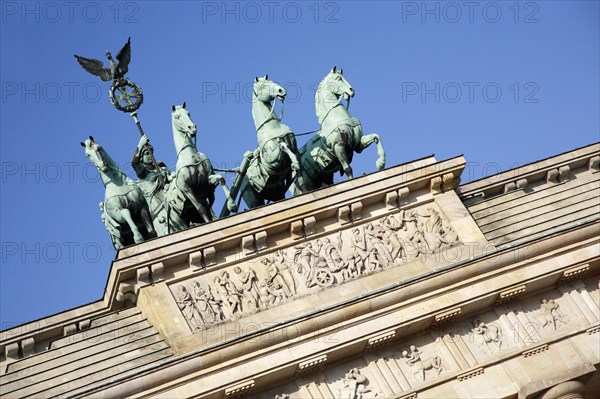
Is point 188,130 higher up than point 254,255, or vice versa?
point 188,130

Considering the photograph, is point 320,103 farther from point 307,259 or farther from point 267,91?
point 307,259

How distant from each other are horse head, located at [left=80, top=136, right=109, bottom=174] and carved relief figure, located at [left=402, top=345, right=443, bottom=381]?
7880mm

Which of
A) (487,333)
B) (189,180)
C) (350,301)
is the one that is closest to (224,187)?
(189,180)

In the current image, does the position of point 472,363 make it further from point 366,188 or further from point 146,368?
point 146,368

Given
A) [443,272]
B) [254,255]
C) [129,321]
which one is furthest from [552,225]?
[129,321]

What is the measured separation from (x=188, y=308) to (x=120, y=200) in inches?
154

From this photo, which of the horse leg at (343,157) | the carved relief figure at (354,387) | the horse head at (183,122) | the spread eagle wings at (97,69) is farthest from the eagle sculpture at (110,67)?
the carved relief figure at (354,387)

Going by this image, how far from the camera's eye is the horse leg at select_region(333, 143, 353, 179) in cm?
3943

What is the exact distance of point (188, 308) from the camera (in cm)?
3619

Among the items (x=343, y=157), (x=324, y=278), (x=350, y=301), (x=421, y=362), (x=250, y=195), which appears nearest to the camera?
(x=350, y=301)

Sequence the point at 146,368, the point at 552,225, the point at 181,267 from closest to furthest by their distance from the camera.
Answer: the point at 146,368, the point at 181,267, the point at 552,225

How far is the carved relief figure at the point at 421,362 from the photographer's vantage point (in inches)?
1426

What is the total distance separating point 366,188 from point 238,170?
11.3 feet

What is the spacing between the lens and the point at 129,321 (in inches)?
1438
